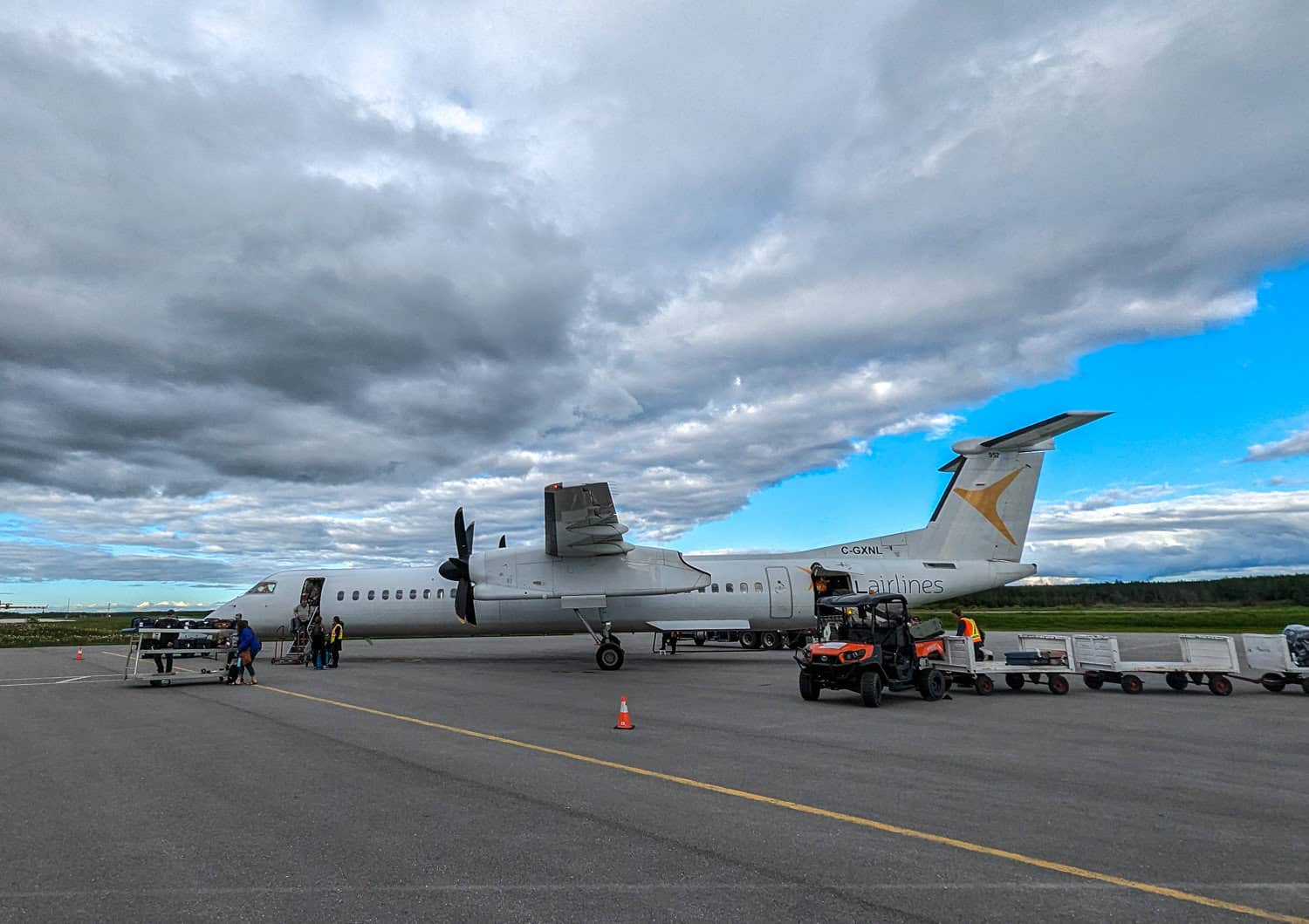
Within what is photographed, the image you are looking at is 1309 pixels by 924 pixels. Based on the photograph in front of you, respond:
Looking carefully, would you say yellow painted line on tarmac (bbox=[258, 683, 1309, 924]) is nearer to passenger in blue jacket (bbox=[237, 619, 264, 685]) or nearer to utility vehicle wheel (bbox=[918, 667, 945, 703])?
utility vehicle wheel (bbox=[918, 667, 945, 703])

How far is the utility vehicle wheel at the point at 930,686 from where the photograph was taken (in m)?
14.4

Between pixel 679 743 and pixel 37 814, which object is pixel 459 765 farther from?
pixel 37 814

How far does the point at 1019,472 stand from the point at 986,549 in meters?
2.80

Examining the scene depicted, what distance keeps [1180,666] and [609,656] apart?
45.4ft

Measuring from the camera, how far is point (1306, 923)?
4.20 metres

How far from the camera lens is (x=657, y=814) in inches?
253

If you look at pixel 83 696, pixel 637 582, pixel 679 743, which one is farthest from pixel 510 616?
pixel 679 743

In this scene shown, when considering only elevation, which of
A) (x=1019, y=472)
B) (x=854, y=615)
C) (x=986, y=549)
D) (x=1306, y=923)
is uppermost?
(x=1019, y=472)

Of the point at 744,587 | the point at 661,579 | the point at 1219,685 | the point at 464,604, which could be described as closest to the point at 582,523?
the point at 661,579

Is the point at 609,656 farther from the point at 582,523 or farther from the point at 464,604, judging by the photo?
the point at 464,604

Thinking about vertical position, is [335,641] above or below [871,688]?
above

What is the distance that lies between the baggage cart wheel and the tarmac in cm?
275

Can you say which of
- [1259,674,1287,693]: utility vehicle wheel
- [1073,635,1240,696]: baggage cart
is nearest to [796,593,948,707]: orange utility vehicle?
[1073,635,1240,696]: baggage cart

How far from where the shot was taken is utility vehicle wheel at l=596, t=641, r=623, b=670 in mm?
21266
